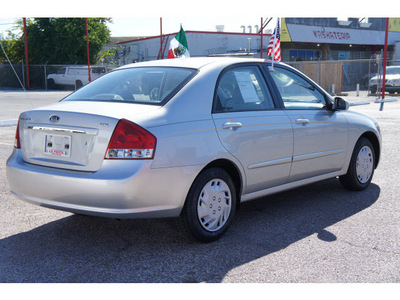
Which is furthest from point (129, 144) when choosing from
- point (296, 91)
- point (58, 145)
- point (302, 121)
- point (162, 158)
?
point (296, 91)

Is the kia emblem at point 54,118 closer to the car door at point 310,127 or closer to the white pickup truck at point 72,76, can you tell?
the car door at point 310,127

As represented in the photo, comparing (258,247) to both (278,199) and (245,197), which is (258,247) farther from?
(278,199)

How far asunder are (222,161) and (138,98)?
2.99 ft

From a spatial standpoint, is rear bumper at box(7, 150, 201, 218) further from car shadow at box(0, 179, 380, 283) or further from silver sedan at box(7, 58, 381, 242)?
car shadow at box(0, 179, 380, 283)

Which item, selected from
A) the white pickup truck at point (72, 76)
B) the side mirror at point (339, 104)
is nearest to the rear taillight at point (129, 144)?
the side mirror at point (339, 104)

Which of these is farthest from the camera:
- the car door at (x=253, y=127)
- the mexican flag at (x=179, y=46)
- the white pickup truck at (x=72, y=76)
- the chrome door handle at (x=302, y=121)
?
the white pickup truck at (x=72, y=76)

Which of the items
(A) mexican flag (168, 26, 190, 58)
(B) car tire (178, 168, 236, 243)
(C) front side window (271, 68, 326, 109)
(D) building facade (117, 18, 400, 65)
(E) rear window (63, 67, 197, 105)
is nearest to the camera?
(B) car tire (178, 168, 236, 243)

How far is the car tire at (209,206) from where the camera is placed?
3.87 m

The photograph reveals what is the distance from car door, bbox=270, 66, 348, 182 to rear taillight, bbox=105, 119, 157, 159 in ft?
6.12

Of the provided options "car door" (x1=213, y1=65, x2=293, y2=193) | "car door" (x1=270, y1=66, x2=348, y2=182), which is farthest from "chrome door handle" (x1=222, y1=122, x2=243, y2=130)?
"car door" (x1=270, y1=66, x2=348, y2=182)

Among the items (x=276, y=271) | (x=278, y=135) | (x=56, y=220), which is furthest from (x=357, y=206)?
(x=56, y=220)

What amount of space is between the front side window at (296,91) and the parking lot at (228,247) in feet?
3.72

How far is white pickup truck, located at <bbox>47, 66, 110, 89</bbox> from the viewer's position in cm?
3412

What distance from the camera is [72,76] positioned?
115 ft
